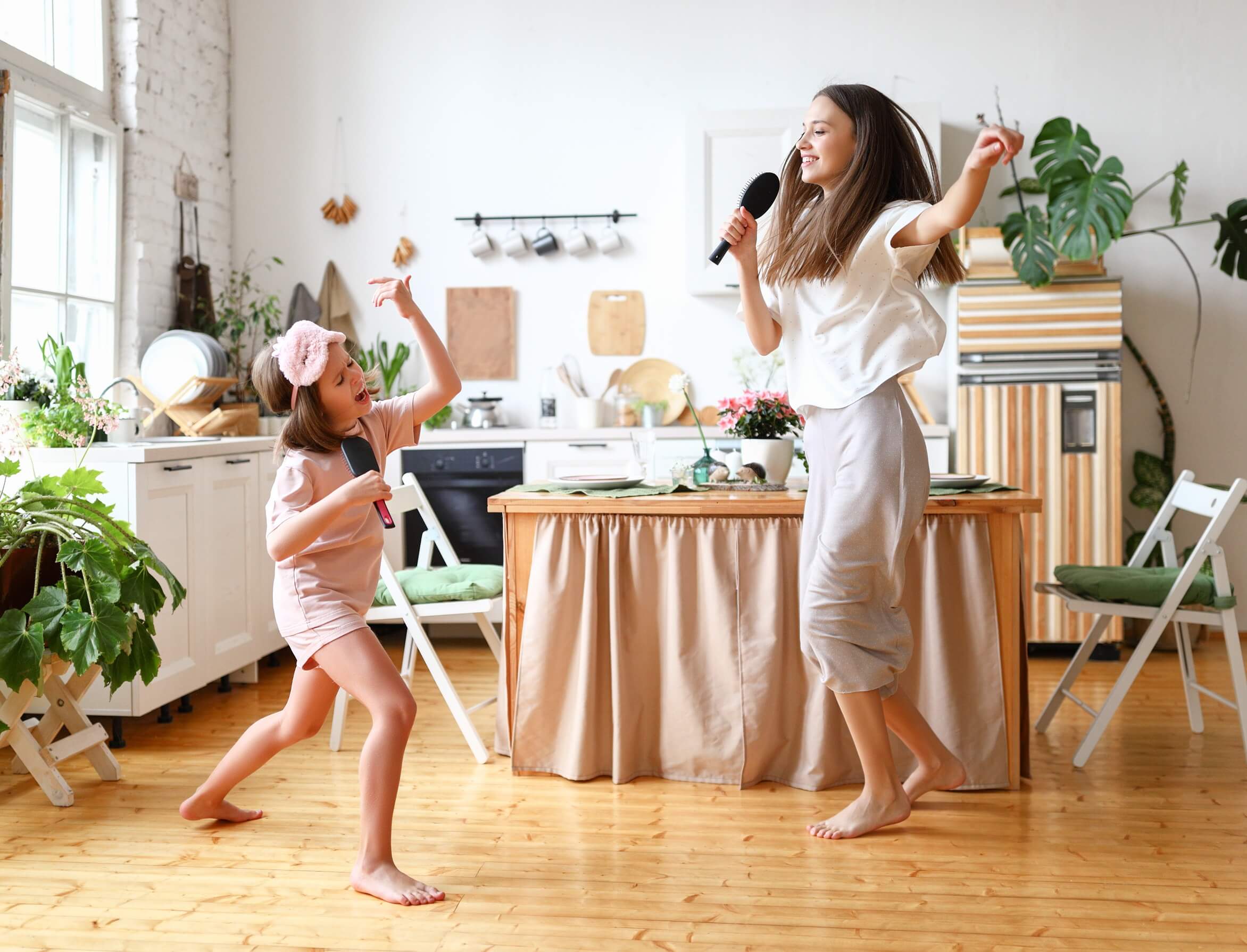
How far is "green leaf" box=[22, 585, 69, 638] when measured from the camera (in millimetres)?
2516

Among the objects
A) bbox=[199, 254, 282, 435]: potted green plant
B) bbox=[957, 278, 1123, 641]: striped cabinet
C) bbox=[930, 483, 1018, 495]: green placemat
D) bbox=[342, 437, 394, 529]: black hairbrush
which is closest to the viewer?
bbox=[342, 437, 394, 529]: black hairbrush

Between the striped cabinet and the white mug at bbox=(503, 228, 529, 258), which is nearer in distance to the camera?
the striped cabinet

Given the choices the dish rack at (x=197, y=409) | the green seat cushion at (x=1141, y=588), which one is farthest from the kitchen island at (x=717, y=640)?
the dish rack at (x=197, y=409)

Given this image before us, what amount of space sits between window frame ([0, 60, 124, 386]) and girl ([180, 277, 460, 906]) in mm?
1971

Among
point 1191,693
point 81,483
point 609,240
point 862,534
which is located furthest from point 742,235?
point 609,240

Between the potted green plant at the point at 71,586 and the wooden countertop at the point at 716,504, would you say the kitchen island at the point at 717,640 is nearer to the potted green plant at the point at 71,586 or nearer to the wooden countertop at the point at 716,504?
the wooden countertop at the point at 716,504

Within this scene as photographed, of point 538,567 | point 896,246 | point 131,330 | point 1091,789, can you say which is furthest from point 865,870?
point 131,330

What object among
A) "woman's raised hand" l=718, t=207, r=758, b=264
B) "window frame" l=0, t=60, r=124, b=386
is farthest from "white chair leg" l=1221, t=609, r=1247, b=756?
"window frame" l=0, t=60, r=124, b=386

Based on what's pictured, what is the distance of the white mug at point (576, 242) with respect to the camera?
503 centimetres

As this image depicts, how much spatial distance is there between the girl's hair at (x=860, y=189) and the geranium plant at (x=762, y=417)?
712mm

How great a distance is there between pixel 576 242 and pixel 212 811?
326cm

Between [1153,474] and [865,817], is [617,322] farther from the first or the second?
[865,817]

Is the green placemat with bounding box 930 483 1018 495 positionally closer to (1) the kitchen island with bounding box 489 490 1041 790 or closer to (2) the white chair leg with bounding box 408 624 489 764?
(1) the kitchen island with bounding box 489 490 1041 790

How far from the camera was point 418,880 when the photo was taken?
2158 millimetres
